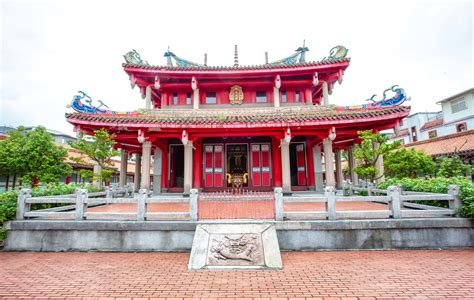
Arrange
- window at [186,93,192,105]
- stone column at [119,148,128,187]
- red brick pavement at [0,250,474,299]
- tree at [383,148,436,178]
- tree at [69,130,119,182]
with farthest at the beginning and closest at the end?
1. tree at [383,148,436,178]
2. window at [186,93,192,105]
3. stone column at [119,148,128,187]
4. tree at [69,130,119,182]
5. red brick pavement at [0,250,474,299]

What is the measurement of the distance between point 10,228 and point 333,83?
1526 centimetres

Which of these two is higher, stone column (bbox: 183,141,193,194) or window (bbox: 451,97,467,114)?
window (bbox: 451,97,467,114)

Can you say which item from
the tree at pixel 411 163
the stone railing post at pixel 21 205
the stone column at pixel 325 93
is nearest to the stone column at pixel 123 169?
the stone railing post at pixel 21 205

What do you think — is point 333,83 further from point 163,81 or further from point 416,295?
point 416,295

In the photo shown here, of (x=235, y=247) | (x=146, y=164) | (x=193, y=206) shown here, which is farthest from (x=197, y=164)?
(x=235, y=247)

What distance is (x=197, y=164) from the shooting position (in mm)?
12938

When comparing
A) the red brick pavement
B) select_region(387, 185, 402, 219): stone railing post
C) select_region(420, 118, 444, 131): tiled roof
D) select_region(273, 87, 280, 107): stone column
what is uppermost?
select_region(420, 118, 444, 131): tiled roof

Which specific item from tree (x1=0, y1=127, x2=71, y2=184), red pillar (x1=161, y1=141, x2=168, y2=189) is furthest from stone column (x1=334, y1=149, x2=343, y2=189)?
tree (x1=0, y1=127, x2=71, y2=184)

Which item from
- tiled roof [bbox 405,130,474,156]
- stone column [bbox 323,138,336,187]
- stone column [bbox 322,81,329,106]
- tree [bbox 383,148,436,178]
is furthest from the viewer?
tiled roof [bbox 405,130,474,156]

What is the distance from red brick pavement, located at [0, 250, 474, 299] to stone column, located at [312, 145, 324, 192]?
731 cm

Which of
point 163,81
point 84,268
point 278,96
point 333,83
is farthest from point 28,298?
point 333,83

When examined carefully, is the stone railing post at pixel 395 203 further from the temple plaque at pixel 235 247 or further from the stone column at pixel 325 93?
the stone column at pixel 325 93

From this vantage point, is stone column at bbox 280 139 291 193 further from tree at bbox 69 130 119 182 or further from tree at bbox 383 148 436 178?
tree at bbox 383 148 436 178

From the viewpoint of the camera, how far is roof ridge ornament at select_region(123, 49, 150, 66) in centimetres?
1225
